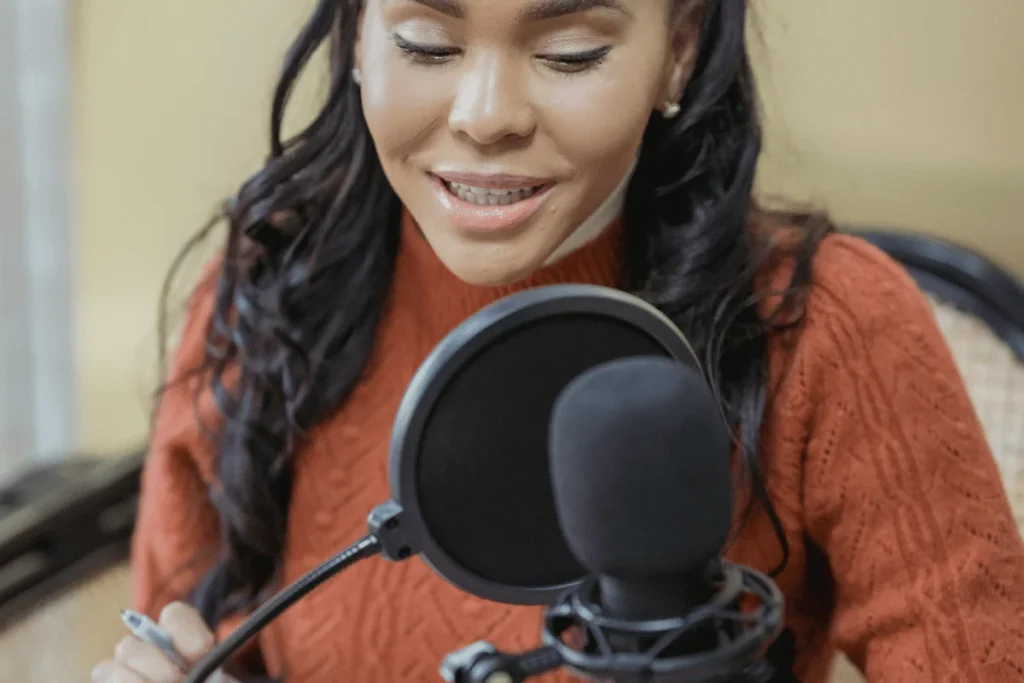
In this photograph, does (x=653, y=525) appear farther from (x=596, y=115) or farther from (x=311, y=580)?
(x=596, y=115)

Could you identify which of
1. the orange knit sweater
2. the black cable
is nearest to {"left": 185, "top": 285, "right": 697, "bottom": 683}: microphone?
the black cable

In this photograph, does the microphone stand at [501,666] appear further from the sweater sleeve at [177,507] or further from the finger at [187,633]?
the sweater sleeve at [177,507]

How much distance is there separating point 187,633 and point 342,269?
12.1 inches

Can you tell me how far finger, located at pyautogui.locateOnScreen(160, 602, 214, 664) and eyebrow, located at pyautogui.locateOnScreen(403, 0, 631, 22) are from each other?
14.7 inches

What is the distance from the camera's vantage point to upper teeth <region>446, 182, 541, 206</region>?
2.14 ft

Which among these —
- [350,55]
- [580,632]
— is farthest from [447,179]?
[580,632]

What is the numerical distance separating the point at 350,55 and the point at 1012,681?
58 cm

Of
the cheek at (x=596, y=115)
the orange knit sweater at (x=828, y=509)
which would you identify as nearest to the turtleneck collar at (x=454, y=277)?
the orange knit sweater at (x=828, y=509)

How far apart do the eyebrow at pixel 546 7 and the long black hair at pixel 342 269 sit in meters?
0.13

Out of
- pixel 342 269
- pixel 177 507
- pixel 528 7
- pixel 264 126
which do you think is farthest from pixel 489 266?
pixel 264 126

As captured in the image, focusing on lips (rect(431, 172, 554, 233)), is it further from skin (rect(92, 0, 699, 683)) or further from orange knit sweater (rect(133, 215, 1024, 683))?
orange knit sweater (rect(133, 215, 1024, 683))

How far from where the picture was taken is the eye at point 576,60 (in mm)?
625

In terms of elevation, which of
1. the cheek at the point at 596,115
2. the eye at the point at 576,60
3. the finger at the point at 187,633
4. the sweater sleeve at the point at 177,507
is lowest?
the sweater sleeve at the point at 177,507

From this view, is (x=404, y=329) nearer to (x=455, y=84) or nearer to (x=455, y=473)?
(x=455, y=84)
